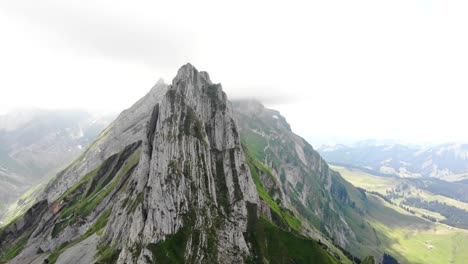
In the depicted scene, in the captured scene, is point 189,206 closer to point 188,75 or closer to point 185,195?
point 185,195

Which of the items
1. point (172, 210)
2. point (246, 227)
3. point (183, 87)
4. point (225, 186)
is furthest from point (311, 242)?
point (183, 87)

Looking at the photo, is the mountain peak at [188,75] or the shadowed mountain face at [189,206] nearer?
the shadowed mountain face at [189,206]

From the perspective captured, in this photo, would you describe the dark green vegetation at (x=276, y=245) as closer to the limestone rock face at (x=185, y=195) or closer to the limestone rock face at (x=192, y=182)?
the limestone rock face at (x=185, y=195)

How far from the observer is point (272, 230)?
161375 millimetres

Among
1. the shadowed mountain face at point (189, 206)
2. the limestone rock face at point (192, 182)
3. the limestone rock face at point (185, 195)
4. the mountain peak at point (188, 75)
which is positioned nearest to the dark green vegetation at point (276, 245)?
the shadowed mountain face at point (189, 206)

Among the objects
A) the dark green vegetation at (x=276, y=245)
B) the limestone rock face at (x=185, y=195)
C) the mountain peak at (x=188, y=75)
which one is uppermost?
the mountain peak at (x=188, y=75)

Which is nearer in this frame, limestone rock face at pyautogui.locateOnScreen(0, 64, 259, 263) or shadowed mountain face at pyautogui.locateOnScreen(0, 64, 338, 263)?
limestone rock face at pyautogui.locateOnScreen(0, 64, 259, 263)

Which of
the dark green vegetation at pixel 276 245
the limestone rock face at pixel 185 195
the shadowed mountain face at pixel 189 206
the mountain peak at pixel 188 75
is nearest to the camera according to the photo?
the limestone rock face at pixel 185 195

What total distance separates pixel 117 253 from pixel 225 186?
186 ft

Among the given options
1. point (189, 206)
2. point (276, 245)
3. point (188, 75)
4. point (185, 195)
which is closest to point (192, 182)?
point (185, 195)

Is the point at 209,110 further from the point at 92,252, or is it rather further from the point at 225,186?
the point at 92,252

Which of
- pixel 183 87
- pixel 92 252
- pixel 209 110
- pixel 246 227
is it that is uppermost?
pixel 183 87

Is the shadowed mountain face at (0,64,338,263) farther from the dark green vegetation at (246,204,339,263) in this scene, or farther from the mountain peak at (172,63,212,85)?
the mountain peak at (172,63,212,85)

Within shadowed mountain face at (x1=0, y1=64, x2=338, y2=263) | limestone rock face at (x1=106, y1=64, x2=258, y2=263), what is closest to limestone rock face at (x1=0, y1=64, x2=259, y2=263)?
limestone rock face at (x1=106, y1=64, x2=258, y2=263)
